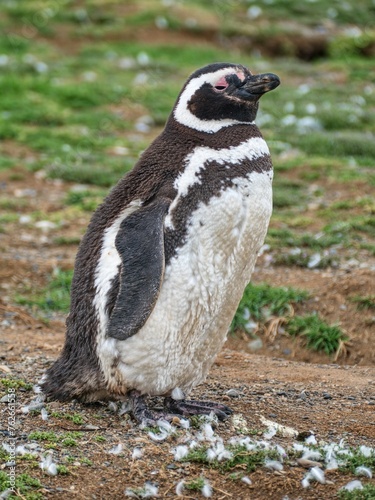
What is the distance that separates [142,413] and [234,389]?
0.76m

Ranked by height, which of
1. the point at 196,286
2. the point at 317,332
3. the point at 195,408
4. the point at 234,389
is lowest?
the point at 317,332

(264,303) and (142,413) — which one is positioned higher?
(142,413)

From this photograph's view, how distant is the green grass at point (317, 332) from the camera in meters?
5.73

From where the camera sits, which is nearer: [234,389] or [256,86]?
[256,86]

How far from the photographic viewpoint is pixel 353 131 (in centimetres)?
1052

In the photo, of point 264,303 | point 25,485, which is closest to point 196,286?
point 25,485

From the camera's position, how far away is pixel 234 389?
4684mm

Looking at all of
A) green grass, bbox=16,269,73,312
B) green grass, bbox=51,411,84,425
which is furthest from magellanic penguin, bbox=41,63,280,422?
green grass, bbox=16,269,73,312

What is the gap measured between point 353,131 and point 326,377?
5985mm

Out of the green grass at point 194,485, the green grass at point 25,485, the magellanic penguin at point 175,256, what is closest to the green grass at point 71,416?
the magellanic penguin at point 175,256

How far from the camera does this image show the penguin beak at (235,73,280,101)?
4141mm

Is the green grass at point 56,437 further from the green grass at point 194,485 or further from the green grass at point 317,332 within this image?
the green grass at point 317,332

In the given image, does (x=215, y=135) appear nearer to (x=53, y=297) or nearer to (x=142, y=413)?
(x=142, y=413)

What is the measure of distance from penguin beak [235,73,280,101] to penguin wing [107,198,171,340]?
60cm
